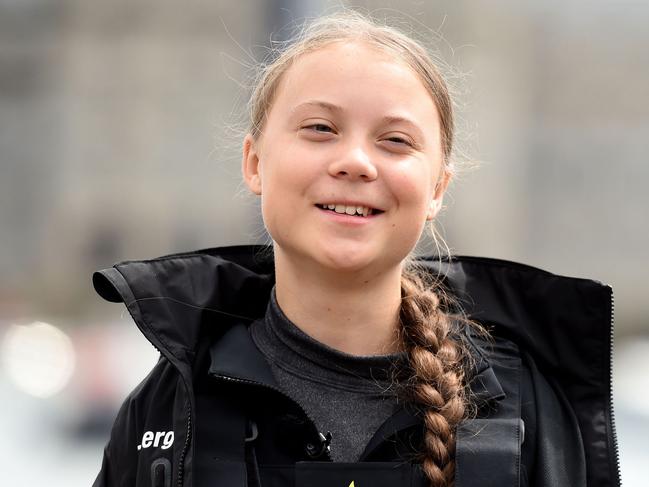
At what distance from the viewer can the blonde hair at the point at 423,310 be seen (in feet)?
7.41

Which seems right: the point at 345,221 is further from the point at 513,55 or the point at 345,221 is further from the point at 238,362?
the point at 513,55

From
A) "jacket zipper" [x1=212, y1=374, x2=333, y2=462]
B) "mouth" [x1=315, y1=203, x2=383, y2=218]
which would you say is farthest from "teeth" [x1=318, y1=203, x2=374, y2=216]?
"jacket zipper" [x1=212, y1=374, x2=333, y2=462]

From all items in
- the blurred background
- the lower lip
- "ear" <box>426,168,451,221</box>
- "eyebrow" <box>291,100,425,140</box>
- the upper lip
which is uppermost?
the blurred background

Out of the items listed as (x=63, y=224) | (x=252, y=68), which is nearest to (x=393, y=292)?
(x=252, y=68)

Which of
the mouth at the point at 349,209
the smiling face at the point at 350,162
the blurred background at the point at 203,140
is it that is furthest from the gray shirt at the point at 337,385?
the blurred background at the point at 203,140

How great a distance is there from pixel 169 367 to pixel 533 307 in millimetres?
907

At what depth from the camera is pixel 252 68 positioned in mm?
2871

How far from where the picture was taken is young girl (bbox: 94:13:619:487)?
7.40ft

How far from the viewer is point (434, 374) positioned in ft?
7.76

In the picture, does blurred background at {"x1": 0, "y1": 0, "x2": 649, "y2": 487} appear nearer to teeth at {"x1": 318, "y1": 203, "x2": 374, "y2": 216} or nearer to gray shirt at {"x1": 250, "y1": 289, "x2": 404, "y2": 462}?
gray shirt at {"x1": 250, "y1": 289, "x2": 404, "y2": 462}

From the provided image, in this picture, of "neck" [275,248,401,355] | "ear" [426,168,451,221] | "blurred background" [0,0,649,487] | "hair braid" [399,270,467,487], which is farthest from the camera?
"blurred background" [0,0,649,487]

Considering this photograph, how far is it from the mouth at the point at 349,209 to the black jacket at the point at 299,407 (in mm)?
386

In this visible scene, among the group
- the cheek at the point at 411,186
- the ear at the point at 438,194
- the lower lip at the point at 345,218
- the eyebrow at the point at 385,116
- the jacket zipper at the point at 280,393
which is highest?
the eyebrow at the point at 385,116

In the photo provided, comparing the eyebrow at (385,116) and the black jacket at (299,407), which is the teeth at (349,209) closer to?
the eyebrow at (385,116)
